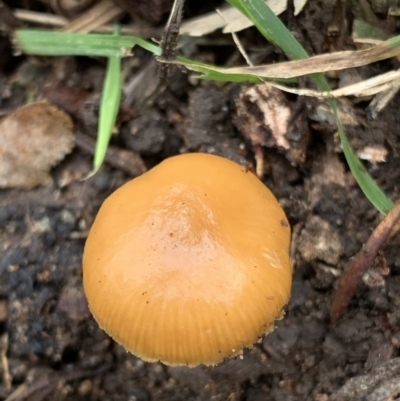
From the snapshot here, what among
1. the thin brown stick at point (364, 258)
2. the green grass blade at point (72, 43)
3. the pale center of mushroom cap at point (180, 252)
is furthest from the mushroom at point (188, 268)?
the green grass blade at point (72, 43)

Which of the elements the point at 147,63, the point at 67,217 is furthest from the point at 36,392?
the point at 147,63

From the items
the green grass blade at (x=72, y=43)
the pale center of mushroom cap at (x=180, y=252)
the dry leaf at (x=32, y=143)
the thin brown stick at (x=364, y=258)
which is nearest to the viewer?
the pale center of mushroom cap at (x=180, y=252)

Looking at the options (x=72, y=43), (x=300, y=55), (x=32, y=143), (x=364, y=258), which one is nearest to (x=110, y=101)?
(x=72, y=43)

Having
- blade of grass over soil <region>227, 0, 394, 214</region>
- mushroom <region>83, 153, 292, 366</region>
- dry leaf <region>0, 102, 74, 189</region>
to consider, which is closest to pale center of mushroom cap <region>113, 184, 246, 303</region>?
mushroom <region>83, 153, 292, 366</region>

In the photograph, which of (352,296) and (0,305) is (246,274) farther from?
(0,305)

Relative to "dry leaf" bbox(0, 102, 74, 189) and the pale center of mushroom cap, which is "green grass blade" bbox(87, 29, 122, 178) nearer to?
"dry leaf" bbox(0, 102, 74, 189)

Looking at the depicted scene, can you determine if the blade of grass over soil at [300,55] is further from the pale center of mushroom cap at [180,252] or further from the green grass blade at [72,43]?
the pale center of mushroom cap at [180,252]
